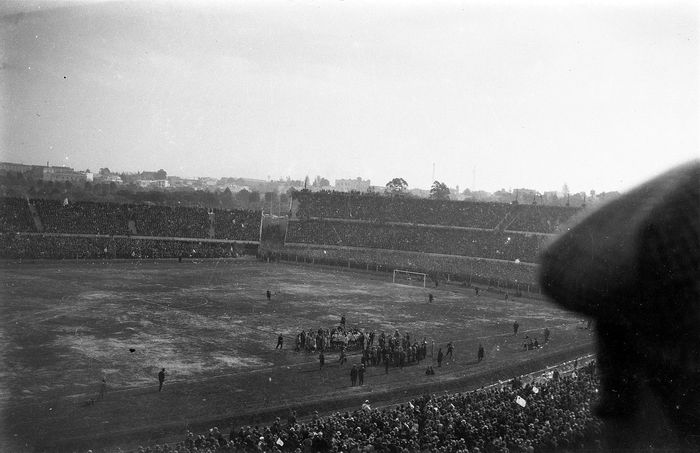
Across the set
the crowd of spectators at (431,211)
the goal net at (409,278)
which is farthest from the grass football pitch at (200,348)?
the crowd of spectators at (431,211)

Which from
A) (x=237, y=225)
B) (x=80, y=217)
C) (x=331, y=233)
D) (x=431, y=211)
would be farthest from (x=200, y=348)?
(x=431, y=211)

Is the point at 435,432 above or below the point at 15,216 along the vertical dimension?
A: below

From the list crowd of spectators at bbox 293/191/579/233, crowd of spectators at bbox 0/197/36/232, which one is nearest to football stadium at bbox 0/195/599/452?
crowd of spectators at bbox 0/197/36/232

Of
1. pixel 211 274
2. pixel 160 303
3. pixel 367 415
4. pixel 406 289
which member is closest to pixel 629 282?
pixel 367 415

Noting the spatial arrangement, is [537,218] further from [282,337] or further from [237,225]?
[282,337]

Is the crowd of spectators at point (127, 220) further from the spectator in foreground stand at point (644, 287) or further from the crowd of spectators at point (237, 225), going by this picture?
the spectator in foreground stand at point (644, 287)

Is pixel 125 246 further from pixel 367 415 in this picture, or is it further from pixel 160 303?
pixel 367 415

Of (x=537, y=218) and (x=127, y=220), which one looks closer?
(x=127, y=220)
